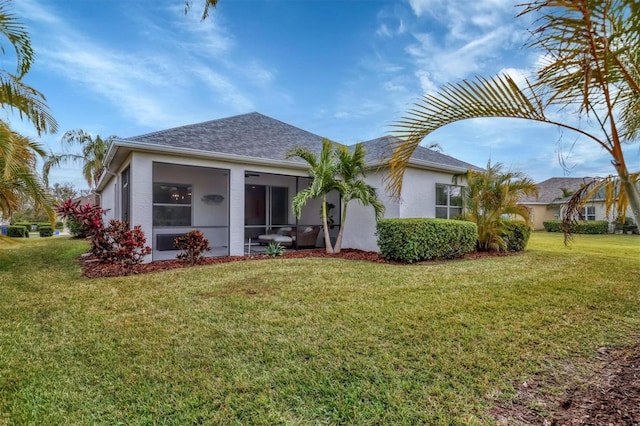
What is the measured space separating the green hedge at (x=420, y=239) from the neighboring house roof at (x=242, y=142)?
7.00 ft

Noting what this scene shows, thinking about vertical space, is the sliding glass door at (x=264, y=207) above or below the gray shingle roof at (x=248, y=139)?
below

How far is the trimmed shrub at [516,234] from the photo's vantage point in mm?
11875

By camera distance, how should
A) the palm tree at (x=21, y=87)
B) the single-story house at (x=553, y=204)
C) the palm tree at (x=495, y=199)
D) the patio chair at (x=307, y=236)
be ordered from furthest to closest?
the single-story house at (x=553, y=204) → the patio chair at (x=307, y=236) → the palm tree at (x=495, y=199) → the palm tree at (x=21, y=87)

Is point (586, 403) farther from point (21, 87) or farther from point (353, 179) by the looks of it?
point (21, 87)

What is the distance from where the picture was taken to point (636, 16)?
2.31 metres

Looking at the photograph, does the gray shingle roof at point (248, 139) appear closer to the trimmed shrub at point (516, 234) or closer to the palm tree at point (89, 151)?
the trimmed shrub at point (516, 234)

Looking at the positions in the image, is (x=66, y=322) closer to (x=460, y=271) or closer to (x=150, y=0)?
(x=460, y=271)

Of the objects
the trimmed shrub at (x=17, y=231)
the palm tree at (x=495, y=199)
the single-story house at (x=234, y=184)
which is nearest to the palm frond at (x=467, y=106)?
the single-story house at (x=234, y=184)

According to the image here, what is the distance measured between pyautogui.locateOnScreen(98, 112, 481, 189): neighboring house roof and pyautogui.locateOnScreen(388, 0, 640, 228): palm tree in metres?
4.47

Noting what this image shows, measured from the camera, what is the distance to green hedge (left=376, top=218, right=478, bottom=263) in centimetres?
933

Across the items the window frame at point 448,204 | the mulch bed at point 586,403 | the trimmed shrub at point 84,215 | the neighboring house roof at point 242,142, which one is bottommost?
the mulch bed at point 586,403

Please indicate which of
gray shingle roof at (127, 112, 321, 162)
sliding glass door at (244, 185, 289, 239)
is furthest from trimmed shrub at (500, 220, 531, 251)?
sliding glass door at (244, 185, 289, 239)

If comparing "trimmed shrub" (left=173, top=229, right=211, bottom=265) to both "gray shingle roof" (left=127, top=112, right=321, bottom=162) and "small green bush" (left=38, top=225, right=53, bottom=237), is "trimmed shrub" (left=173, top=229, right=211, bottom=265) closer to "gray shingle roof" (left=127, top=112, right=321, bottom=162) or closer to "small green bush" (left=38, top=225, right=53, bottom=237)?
"gray shingle roof" (left=127, top=112, right=321, bottom=162)

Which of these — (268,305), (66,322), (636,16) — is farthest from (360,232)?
(636,16)
